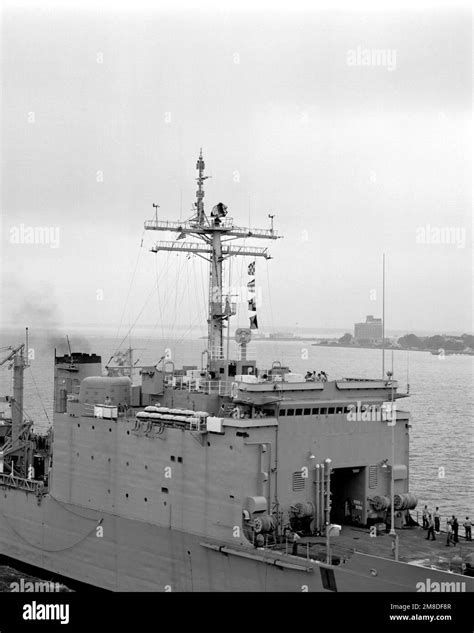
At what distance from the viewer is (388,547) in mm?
20094

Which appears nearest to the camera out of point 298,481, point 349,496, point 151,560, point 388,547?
point 388,547

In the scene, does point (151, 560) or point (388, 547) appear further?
point (151, 560)

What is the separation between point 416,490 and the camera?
39.2m

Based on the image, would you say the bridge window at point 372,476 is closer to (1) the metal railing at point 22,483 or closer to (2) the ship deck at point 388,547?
(2) the ship deck at point 388,547

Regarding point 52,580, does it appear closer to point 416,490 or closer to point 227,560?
point 227,560

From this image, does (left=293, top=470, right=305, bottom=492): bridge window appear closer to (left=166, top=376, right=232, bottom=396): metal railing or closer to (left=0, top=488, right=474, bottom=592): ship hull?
(left=0, top=488, right=474, bottom=592): ship hull

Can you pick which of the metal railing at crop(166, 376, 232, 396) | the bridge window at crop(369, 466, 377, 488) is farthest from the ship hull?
the bridge window at crop(369, 466, 377, 488)

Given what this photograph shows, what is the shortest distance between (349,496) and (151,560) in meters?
5.61

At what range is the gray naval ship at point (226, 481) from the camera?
19703 millimetres

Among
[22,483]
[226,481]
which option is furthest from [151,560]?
[22,483]

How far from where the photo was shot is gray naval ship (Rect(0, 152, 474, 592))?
776 inches

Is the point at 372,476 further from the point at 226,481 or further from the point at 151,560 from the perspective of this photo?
the point at 151,560

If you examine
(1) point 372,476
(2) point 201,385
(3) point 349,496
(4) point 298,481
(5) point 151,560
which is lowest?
(5) point 151,560

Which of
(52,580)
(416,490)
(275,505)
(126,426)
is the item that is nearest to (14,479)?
(52,580)
